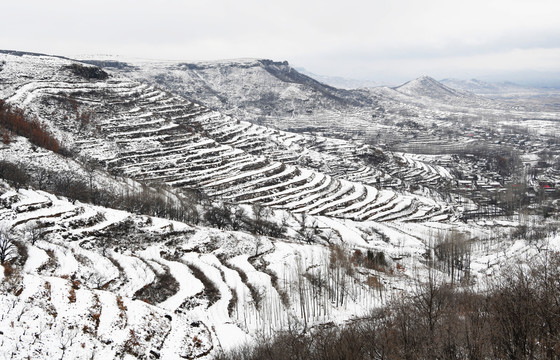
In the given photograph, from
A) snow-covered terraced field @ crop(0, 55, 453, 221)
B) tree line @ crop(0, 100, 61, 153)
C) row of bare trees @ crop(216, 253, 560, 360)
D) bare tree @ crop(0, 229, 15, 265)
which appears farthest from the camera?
snow-covered terraced field @ crop(0, 55, 453, 221)

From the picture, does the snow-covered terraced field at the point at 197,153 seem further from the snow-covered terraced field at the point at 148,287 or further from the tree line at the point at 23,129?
the snow-covered terraced field at the point at 148,287

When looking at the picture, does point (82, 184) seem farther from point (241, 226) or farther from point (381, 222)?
point (381, 222)

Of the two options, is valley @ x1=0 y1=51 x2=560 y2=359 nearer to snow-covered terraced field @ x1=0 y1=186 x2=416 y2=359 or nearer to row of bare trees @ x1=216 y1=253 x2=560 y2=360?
snow-covered terraced field @ x1=0 y1=186 x2=416 y2=359

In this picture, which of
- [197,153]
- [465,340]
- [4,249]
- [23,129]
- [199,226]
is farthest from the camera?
[197,153]

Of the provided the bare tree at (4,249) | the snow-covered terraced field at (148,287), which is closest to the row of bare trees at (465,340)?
the snow-covered terraced field at (148,287)

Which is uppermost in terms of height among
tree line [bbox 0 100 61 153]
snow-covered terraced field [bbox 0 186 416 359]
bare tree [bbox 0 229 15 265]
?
tree line [bbox 0 100 61 153]

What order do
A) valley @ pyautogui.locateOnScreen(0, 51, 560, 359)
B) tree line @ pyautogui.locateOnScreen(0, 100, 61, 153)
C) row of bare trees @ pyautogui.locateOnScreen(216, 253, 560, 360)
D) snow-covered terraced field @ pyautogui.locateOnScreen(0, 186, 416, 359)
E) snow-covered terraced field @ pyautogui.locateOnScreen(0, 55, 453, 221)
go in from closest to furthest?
row of bare trees @ pyautogui.locateOnScreen(216, 253, 560, 360)
snow-covered terraced field @ pyautogui.locateOnScreen(0, 186, 416, 359)
valley @ pyautogui.locateOnScreen(0, 51, 560, 359)
tree line @ pyautogui.locateOnScreen(0, 100, 61, 153)
snow-covered terraced field @ pyautogui.locateOnScreen(0, 55, 453, 221)

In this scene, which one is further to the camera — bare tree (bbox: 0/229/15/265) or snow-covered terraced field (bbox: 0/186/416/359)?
bare tree (bbox: 0/229/15/265)

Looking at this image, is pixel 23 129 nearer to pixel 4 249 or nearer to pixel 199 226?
pixel 199 226

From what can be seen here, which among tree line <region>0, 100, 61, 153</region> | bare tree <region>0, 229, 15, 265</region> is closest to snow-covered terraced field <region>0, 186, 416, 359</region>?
bare tree <region>0, 229, 15, 265</region>

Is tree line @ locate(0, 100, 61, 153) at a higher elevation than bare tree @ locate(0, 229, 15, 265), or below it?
higher

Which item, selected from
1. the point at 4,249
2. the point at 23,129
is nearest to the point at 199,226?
the point at 4,249
